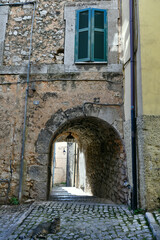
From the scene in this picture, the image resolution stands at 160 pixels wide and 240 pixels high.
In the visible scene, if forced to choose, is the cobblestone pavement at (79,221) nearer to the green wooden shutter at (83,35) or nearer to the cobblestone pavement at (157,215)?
the cobblestone pavement at (157,215)

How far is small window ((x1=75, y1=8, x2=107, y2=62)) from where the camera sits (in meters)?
4.95

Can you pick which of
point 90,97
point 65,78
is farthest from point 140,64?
point 65,78

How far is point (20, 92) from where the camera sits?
4.84 m

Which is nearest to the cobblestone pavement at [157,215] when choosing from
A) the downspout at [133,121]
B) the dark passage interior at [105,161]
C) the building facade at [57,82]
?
the downspout at [133,121]

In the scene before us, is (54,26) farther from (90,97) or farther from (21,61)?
(90,97)

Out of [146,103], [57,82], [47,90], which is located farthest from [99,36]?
[146,103]

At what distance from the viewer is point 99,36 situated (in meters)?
5.05

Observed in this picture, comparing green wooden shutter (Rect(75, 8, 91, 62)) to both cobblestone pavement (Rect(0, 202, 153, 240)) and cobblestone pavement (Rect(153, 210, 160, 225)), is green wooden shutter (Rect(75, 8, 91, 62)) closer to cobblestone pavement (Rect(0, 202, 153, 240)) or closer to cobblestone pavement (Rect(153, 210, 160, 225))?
cobblestone pavement (Rect(0, 202, 153, 240))

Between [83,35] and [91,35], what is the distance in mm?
204

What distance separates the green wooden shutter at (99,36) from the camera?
16.3 ft

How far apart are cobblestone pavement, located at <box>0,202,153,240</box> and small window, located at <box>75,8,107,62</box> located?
325 centimetres

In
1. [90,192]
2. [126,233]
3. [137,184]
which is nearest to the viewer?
[126,233]

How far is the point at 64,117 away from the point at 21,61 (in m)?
1.76

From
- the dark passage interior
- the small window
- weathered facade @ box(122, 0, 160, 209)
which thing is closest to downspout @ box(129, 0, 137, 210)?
weathered facade @ box(122, 0, 160, 209)
